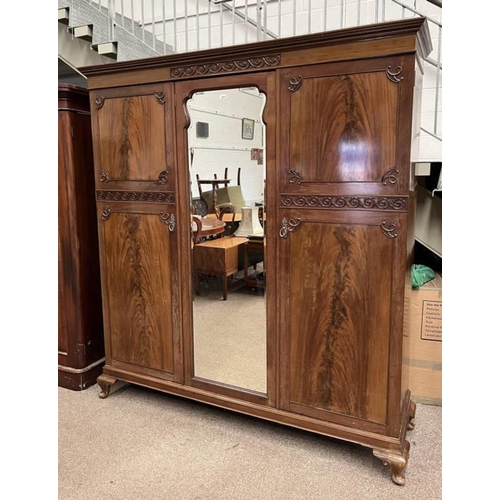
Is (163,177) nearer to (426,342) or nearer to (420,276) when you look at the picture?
(420,276)

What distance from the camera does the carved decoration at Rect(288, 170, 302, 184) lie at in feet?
6.07

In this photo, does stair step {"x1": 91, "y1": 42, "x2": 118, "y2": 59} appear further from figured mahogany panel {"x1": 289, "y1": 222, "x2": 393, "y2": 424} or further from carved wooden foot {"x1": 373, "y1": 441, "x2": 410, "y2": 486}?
carved wooden foot {"x1": 373, "y1": 441, "x2": 410, "y2": 486}

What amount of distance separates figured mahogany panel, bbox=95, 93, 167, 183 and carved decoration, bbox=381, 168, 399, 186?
1.05 metres

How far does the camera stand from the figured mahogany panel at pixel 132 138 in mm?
2139

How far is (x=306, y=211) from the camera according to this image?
1858 millimetres

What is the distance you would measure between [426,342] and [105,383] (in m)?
1.81

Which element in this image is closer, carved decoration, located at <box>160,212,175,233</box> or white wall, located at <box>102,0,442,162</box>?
carved decoration, located at <box>160,212,175,233</box>

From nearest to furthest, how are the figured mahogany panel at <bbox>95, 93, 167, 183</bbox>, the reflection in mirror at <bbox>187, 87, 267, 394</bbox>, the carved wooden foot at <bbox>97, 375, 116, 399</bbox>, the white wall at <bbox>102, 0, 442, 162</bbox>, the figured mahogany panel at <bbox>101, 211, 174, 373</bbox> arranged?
1. the reflection in mirror at <bbox>187, 87, 267, 394</bbox>
2. the figured mahogany panel at <bbox>95, 93, 167, 183</bbox>
3. the figured mahogany panel at <bbox>101, 211, 174, 373</bbox>
4. the carved wooden foot at <bbox>97, 375, 116, 399</bbox>
5. the white wall at <bbox>102, 0, 442, 162</bbox>

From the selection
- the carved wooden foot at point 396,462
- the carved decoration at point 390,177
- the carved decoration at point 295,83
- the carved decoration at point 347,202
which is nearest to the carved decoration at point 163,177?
Answer: the carved decoration at point 347,202

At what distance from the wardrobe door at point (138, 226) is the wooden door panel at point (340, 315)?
2.21 ft

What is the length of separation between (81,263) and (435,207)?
2052 millimetres

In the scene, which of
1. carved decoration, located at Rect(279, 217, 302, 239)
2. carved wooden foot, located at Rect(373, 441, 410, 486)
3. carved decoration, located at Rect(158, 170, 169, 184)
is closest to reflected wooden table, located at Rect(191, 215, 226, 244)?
carved decoration, located at Rect(158, 170, 169, 184)
